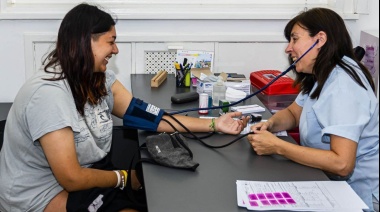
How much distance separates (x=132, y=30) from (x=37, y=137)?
1437mm

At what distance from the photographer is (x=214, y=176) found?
1646mm

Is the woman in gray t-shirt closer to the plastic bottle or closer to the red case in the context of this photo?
the plastic bottle

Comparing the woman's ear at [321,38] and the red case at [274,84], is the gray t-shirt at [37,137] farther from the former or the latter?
the red case at [274,84]

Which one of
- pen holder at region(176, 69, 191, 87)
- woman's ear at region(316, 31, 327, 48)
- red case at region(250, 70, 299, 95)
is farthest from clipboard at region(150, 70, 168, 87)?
woman's ear at region(316, 31, 327, 48)

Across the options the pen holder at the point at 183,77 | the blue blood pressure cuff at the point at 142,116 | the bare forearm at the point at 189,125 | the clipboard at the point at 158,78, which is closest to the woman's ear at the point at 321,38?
the bare forearm at the point at 189,125

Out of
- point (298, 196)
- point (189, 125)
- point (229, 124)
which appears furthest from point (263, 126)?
point (298, 196)

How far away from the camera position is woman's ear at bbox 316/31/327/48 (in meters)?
1.89

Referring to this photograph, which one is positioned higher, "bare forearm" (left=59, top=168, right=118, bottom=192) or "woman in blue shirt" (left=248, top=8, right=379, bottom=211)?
"woman in blue shirt" (left=248, top=8, right=379, bottom=211)

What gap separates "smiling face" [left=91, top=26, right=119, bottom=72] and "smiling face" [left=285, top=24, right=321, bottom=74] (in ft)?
2.22

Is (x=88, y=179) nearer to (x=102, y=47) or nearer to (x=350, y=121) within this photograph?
(x=102, y=47)

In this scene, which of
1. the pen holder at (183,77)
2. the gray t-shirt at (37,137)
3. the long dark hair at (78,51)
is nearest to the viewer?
the gray t-shirt at (37,137)

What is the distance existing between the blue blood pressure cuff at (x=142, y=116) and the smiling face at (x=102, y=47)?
0.29 m

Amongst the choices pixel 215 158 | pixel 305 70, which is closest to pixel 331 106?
pixel 305 70

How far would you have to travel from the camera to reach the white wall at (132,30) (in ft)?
9.56
